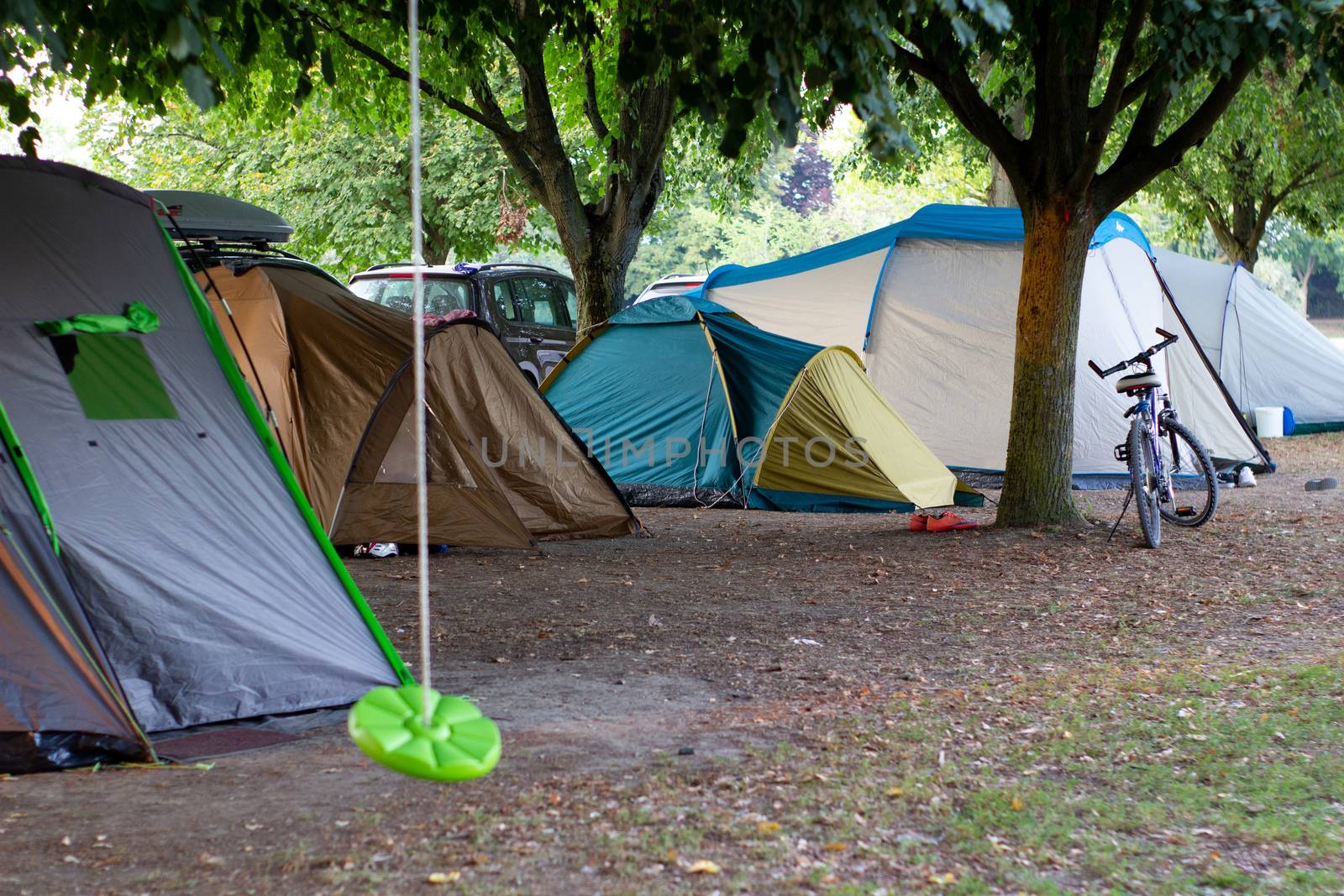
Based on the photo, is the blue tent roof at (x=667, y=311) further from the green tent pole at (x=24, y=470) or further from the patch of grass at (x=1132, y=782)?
the green tent pole at (x=24, y=470)

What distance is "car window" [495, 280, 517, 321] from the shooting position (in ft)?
47.4

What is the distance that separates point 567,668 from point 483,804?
6.02ft

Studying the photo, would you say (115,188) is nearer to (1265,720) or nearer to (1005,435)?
(1265,720)

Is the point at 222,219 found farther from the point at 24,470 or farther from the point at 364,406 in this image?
the point at 24,470

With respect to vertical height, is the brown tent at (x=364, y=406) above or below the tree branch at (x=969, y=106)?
below

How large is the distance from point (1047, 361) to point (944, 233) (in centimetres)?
359

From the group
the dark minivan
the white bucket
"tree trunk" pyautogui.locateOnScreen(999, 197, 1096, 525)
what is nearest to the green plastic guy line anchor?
"tree trunk" pyautogui.locateOnScreen(999, 197, 1096, 525)

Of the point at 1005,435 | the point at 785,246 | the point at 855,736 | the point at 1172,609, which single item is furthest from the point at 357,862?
the point at 785,246

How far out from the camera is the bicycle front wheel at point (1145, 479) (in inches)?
326

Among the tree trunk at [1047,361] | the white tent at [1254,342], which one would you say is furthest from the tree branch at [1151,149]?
the white tent at [1254,342]

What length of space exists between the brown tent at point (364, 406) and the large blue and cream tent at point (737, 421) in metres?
2.59

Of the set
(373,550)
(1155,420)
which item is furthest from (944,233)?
(373,550)

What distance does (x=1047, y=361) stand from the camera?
8.74 meters

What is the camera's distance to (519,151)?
12.1m
